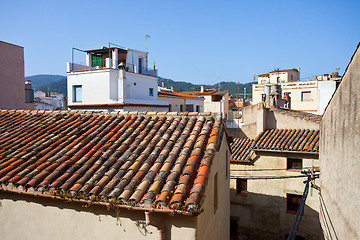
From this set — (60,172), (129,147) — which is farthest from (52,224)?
(129,147)

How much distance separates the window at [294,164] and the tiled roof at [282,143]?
93cm

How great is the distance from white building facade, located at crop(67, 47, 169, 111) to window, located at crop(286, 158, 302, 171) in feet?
55.3

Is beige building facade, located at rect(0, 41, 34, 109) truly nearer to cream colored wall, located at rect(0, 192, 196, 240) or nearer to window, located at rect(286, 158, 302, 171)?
cream colored wall, located at rect(0, 192, 196, 240)

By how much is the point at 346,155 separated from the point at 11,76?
21677 mm

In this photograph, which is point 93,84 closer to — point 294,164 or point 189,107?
point 189,107

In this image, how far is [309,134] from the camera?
629 inches

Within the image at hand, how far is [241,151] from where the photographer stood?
1817 cm

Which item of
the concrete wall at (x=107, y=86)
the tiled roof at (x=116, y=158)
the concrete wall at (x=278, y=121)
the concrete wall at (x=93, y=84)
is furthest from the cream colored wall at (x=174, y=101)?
the tiled roof at (x=116, y=158)

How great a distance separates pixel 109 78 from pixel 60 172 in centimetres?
2301

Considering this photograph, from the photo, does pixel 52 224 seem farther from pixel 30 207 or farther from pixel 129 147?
pixel 129 147

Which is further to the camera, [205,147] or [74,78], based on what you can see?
[74,78]

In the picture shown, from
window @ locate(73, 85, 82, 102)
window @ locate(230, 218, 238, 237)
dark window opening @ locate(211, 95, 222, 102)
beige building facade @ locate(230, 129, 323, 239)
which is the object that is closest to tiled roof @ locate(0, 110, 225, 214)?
beige building facade @ locate(230, 129, 323, 239)

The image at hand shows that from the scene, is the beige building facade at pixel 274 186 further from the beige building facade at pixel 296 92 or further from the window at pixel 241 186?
the beige building facade at pixel 296 92

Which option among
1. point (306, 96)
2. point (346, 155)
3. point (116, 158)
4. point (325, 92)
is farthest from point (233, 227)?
point (306, 96)
